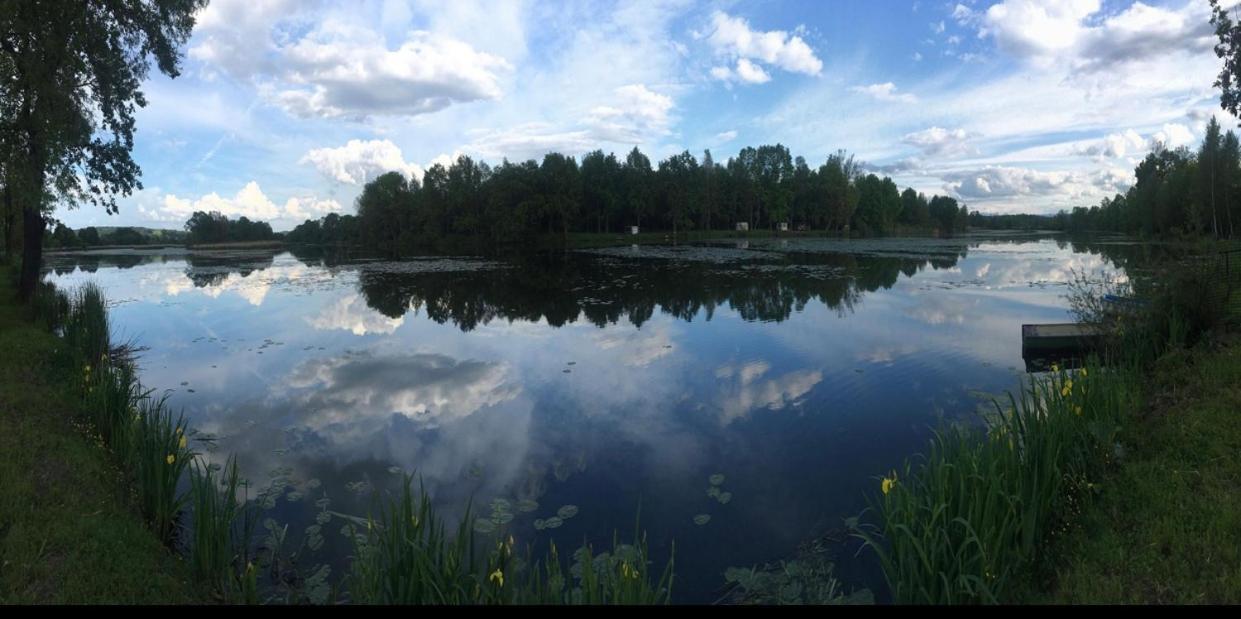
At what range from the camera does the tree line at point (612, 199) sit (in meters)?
94.9

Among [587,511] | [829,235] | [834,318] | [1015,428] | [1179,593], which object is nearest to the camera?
[1179,593]

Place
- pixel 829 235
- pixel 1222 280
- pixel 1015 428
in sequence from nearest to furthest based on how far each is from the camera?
pixel 1015 428
pixel 1222 280
pixel 829 235

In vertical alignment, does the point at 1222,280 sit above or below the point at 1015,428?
above

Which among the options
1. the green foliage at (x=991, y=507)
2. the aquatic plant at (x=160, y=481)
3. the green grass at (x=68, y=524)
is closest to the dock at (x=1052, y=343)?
the green foliage at (x=991, y=507)

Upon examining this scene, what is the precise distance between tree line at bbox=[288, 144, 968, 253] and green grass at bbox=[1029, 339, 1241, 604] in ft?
286

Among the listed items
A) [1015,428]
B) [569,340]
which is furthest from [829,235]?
[1015,428]

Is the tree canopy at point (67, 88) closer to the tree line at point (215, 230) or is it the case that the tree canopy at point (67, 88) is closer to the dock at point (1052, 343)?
the dock at point (1052, 343)

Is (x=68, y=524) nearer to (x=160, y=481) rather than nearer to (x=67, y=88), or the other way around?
(x=160, y=481)

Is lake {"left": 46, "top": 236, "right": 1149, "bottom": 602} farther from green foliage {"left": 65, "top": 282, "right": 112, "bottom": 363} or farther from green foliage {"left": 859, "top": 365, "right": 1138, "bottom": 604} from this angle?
green foliage {"left": 65, "top": 282, "right": 112, "bottom": 363}

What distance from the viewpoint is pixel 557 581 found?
4430mm

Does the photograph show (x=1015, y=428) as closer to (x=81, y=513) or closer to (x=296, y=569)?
(x=296, y=569)

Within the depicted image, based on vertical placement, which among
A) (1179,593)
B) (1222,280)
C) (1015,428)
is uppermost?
(1222,280)
